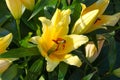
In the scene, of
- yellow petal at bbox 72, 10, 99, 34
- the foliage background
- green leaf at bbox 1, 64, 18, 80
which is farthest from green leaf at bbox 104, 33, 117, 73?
green leaf at bbox 1, 64, 18, 80

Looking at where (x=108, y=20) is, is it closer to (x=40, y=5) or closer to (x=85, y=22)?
(x=85, y=22)

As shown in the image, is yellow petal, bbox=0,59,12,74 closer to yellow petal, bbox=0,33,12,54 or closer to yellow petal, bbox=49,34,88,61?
yellow petal, bbox=0,33,12,54

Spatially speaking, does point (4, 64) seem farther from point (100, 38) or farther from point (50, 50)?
point (100, 38)

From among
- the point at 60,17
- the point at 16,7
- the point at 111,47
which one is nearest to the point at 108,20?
the point at 111,47

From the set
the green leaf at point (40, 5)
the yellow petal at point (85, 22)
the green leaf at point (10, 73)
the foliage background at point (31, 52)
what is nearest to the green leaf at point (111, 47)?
the foliage background at point (31, 52)

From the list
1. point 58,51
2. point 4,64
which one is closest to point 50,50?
point 58,51

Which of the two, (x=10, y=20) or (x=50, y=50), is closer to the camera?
(x=50, y=50)

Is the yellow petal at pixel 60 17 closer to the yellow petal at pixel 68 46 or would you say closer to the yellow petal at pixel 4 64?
the yellow petal at pixel 68 46
